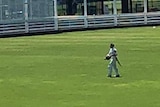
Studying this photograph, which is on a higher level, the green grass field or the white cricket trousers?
the white cricket trousers

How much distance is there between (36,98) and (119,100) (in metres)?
2.48

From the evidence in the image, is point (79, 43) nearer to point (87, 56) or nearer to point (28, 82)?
point (87, 56)

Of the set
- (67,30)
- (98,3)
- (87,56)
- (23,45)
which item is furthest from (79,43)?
(98,3)

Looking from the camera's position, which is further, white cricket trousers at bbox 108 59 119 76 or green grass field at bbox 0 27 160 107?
white cricket trousers at bbox 108 59 119 76

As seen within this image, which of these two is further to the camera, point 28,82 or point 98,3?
point 98,3

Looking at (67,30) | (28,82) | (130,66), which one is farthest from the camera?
(67,30)

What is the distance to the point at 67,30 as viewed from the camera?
1827 inches

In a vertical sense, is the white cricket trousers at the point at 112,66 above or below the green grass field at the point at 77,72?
above

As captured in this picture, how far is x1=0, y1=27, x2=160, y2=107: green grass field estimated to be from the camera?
1783 cm

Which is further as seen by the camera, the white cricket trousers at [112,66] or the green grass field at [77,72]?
the white cricket trousers at [112,66]

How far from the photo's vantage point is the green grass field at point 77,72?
17828 millimetres

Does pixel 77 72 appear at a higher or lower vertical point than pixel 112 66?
lower

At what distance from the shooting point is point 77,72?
24.1 m

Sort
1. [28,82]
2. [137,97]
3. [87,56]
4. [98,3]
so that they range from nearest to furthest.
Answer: [137,97] → [28,82] → [87,56] → [98,3]
